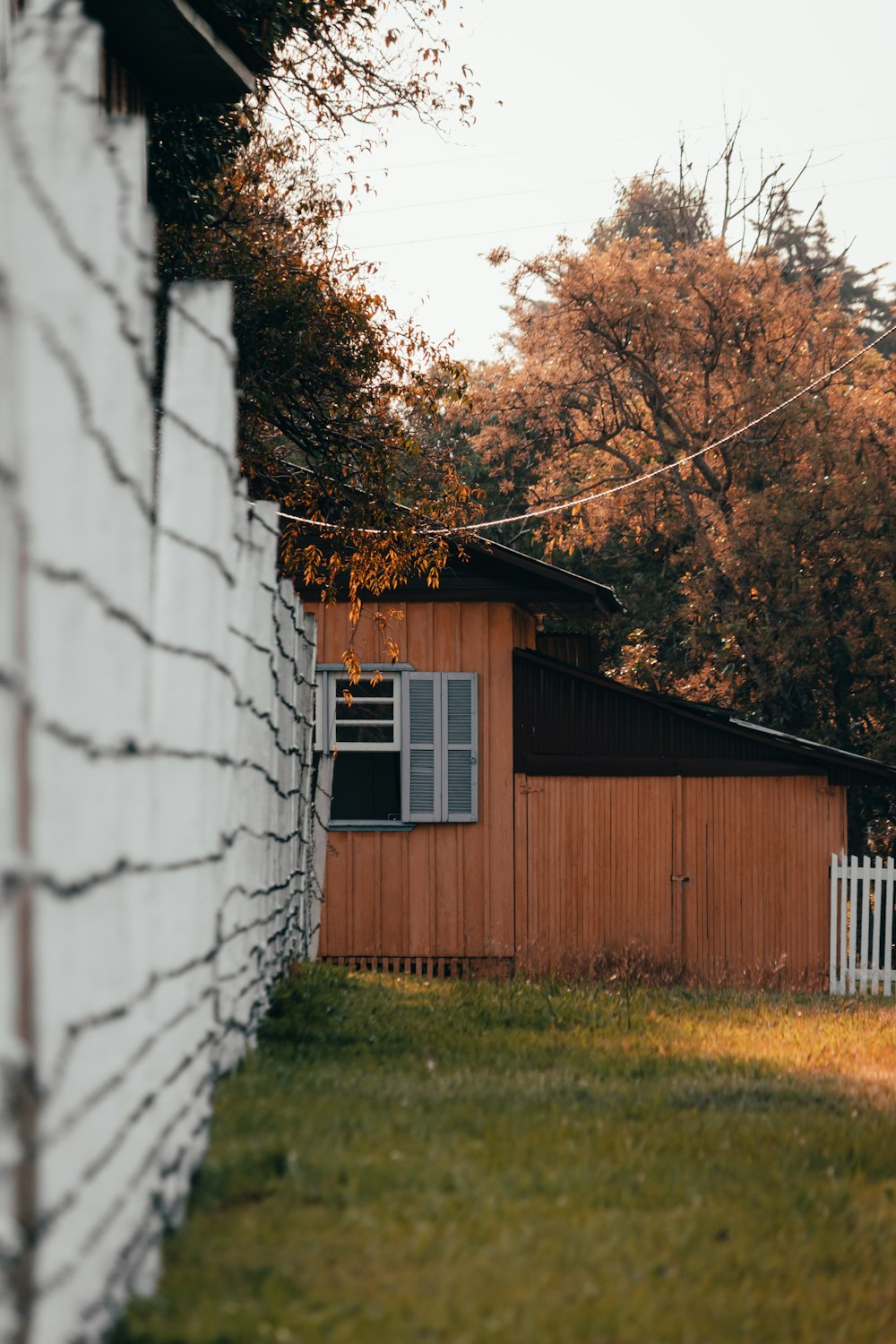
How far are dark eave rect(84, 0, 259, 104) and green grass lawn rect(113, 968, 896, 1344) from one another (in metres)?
5.93

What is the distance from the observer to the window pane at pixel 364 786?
16.7m

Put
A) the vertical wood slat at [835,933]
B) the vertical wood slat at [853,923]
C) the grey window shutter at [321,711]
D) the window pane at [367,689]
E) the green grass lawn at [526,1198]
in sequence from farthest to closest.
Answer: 1. the window pane at [367,689]
2. the vertical wood slat at [835,933]
3. the vertical wood slat at [853,923]
4. the grey window shutter at [321,711]
5. the green grass lawn at [526,1198]

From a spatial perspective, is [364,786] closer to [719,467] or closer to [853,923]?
[853,923]

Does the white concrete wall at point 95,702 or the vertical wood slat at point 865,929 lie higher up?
the white concrete wall at point 95,702

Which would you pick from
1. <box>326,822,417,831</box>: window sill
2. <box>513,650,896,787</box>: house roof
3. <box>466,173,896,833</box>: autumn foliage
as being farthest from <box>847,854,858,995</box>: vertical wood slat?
<box>466,173,896,833</box>: autumn foliage

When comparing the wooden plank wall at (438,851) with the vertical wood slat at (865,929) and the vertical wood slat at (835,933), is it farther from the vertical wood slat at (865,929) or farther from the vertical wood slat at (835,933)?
the vertical wood slat at (865,929)

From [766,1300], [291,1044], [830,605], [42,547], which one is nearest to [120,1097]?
[42,547]

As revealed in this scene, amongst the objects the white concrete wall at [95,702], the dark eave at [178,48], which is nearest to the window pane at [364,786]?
the dark eave at [178,48]

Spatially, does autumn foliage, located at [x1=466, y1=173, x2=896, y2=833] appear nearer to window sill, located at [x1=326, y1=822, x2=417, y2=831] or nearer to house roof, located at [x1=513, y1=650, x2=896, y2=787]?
house roof, located at [x1=513, y1=650, x2=896, y2=787]

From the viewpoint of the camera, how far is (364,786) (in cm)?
1677

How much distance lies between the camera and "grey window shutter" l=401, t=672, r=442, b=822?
15.3 m

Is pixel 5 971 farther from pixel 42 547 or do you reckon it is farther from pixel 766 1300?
pixel 766 1300

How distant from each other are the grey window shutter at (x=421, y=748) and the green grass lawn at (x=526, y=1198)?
8019 mm

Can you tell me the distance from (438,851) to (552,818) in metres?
1.19
